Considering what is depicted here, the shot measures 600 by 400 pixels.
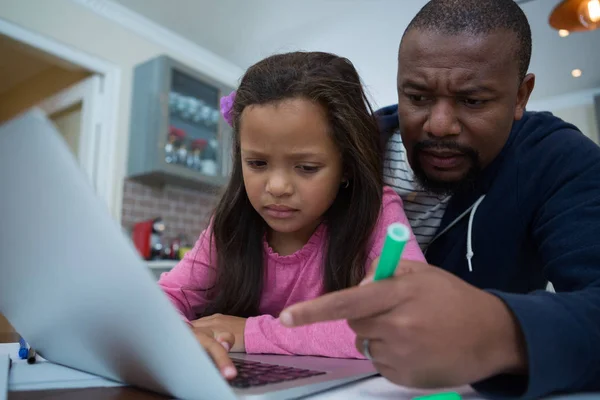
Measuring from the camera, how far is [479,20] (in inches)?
35.8

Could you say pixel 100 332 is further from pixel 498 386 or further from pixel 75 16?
pixel 75 16

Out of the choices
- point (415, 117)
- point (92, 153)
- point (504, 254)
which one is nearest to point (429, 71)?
point (415, 117)

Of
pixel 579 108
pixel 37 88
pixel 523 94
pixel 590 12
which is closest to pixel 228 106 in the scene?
pixel 523 94

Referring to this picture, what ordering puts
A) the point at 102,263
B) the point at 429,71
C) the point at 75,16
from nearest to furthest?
the point at 102,263 → the point at 429,71 → the point at 75,16

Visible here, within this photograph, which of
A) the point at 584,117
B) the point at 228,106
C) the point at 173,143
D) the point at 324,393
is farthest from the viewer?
the point at 584,117

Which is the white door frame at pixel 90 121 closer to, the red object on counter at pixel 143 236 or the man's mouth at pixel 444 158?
the red object on counter at pixel 143 236

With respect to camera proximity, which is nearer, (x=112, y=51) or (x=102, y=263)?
(x=102, y=263)

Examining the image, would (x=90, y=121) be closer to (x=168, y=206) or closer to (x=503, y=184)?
(x=168, y=206)

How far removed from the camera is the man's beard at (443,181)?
3.14ft

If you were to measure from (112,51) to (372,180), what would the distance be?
9.13ft

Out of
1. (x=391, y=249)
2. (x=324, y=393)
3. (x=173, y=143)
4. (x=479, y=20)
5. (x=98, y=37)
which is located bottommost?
(x=324, y=393)

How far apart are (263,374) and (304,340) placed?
8.3 inches

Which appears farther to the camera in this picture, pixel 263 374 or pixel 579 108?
pixel 579 108

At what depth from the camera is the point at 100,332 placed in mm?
459
